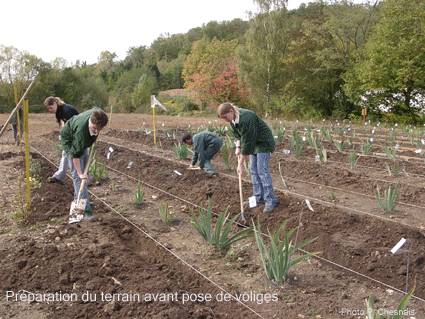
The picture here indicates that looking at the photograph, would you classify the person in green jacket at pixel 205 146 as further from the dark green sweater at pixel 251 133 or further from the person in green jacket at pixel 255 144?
the dark green sweater at pixel 251 133

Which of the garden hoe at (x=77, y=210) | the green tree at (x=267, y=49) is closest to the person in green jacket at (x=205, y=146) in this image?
the garden hoe at (x=77, y=210)

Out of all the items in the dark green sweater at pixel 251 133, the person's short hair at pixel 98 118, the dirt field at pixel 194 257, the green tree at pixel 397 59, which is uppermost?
the green tree at pixel 397 59

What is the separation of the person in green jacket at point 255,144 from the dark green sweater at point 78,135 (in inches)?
54.1

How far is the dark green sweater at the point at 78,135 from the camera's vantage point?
442 centimetres

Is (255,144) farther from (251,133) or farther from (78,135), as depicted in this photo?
(78,135)

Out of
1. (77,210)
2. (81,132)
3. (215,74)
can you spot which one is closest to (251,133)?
(81,132)

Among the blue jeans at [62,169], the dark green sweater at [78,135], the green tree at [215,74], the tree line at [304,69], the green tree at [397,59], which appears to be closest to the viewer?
the dark green sweater at [78,135]

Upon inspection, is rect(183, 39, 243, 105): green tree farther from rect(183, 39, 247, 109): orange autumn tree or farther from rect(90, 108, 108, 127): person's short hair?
rect(90, 108, 108, 127): person's short hair

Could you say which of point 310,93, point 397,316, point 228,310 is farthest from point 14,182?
point 310,93

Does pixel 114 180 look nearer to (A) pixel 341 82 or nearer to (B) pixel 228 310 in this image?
(B) pixel 228 310

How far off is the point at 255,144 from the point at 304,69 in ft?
68.9

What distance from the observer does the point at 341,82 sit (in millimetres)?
25047

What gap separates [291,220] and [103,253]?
6.69ft

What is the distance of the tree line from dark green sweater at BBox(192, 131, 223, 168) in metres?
9.88
